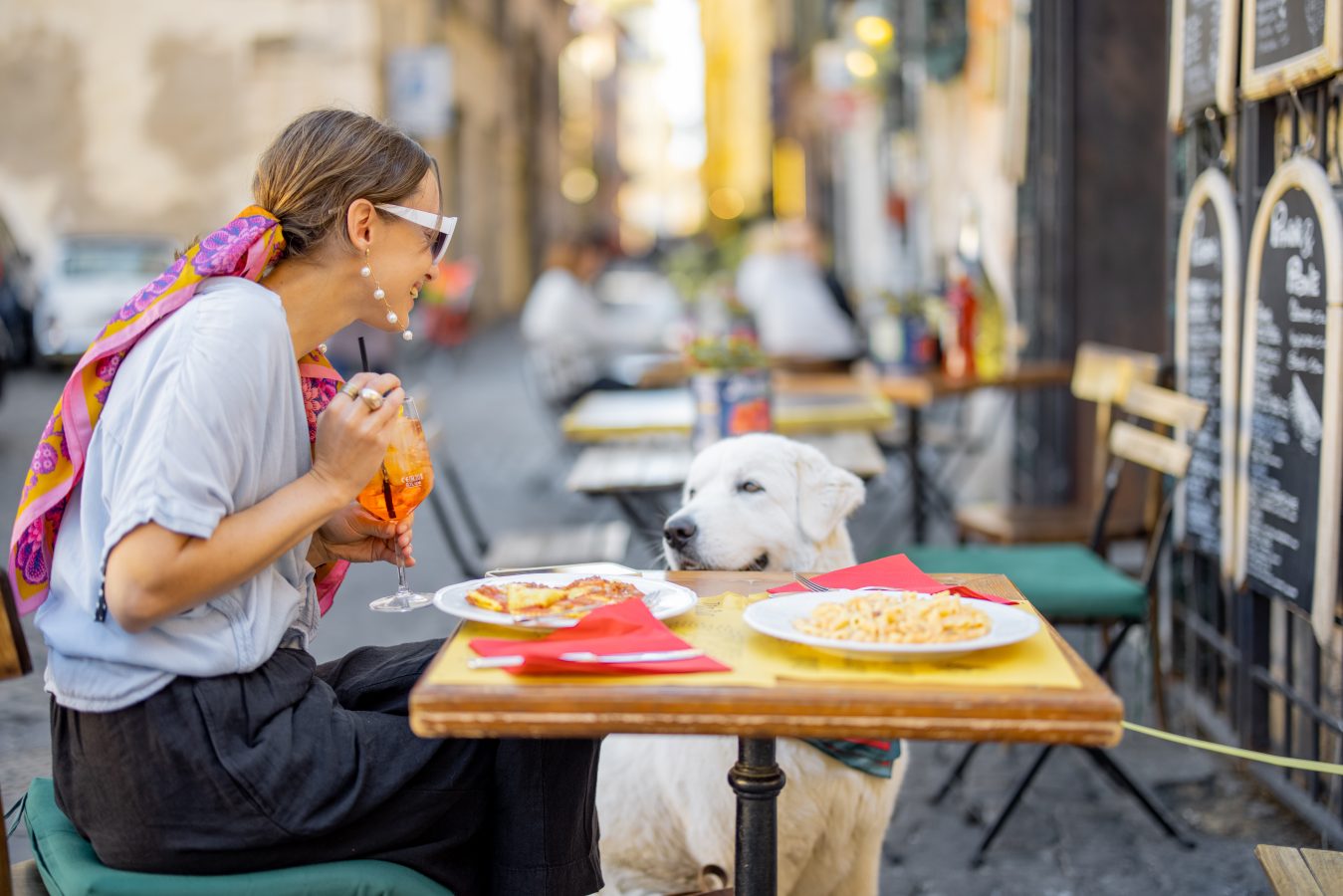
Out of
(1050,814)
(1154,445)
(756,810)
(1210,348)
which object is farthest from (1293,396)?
(756,810)

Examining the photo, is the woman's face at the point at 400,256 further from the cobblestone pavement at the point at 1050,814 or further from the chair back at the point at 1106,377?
the chair back at the point at 1106,377

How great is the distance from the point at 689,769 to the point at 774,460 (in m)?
0.73

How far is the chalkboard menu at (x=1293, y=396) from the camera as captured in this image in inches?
139

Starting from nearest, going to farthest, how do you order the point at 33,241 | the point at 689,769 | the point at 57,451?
the point at 57,451, the point at 689,769, the point at 33,241

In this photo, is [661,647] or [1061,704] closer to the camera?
[1061,704]

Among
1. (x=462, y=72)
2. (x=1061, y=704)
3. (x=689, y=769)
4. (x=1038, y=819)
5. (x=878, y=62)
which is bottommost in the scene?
(x=1038, y=819)

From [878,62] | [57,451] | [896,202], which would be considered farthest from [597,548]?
[896,202]

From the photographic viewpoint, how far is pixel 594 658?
1.91 m

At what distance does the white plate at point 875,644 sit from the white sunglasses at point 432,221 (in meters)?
0.83

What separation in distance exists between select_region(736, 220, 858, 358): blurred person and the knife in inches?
297

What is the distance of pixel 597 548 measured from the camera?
5.32m

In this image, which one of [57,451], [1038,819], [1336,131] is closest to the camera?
[57,451]

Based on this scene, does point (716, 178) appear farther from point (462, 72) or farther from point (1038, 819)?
point (1038, 819)

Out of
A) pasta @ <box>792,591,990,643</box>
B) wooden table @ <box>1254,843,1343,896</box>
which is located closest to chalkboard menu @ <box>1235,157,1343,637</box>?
wooden table @ <box>1254,843,1343,896</box>
